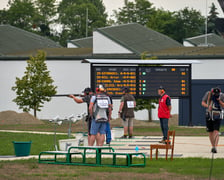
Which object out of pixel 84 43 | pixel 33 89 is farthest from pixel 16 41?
pixel 33 89

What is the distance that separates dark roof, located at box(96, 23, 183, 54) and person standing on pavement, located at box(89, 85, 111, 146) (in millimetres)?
33413

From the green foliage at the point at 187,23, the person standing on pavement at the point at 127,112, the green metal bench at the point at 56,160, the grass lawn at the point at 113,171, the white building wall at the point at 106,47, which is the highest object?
the green foliage at the point at 187,23

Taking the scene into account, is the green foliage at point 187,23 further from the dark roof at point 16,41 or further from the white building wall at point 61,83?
the white building wall at point 61,83

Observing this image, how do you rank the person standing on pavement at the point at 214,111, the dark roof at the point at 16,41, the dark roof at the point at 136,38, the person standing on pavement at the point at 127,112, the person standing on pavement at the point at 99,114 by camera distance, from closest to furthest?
the person standing on pavement at the point at 99,114 → the person standing on pavement at the point at 214,111 → the person standing on pavement at the point at 127,112 → the dark roof at the point at 136,38 → the dark roof at the point at 16,41

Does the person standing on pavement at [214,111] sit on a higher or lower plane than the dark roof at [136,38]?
lower

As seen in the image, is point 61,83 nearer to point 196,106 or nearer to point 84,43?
point 196,106

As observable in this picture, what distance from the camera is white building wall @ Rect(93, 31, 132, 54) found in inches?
2030

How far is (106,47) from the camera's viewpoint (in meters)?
52.0

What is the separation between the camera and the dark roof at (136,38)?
2086 inches

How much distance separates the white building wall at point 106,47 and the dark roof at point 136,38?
0.90ft

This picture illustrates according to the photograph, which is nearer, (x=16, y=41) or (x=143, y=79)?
(x=143, y=79)

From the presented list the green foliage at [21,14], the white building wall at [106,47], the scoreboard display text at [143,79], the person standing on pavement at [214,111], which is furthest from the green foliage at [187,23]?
the person standing on pavement at [214,111]

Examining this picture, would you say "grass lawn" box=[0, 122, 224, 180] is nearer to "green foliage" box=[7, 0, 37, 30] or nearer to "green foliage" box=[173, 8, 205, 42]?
"green foliage" box=[173, 8, 205, 42]

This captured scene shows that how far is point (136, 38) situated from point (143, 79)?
85.7 ft
